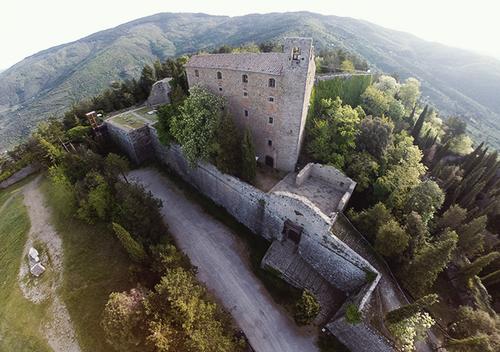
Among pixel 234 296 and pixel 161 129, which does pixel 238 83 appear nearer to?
pixel 161 129

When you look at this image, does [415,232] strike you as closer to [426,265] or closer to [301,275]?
[426,265]

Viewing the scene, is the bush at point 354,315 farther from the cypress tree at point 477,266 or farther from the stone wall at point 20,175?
the stone wall at point 20,175

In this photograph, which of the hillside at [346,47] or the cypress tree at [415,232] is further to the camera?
the hillside at [346,47]

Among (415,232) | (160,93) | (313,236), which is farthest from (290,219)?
(160,93)

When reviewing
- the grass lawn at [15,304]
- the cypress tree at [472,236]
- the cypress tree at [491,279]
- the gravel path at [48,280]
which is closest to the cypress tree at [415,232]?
the cypress tree at [472,236]

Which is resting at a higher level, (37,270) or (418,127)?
(418,127)

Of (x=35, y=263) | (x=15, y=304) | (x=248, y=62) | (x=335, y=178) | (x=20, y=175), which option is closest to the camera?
(x=15, y=304)

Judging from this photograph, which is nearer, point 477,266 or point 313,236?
point 477,266
